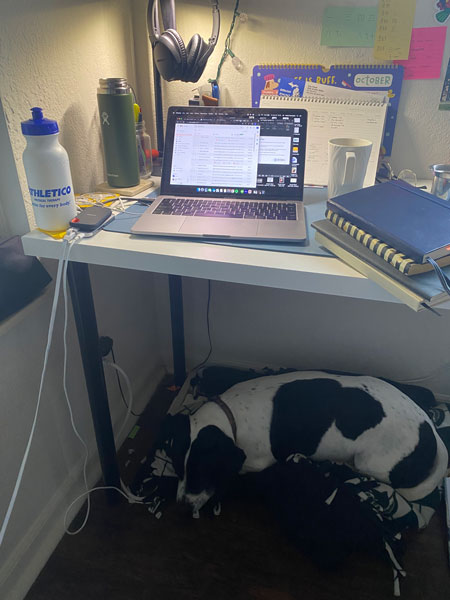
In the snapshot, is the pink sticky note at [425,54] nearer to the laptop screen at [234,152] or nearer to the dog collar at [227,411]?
the laptop screen at [234,152]

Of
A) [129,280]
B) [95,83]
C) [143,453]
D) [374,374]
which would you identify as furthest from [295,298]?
[95,83]

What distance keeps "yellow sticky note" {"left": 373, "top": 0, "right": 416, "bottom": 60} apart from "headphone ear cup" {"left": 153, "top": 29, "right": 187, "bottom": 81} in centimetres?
48

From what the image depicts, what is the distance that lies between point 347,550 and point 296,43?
4.11 feet

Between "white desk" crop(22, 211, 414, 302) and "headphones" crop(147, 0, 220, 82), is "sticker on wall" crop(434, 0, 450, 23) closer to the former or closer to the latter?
"headphones" crop(147, 0, 220, 82)

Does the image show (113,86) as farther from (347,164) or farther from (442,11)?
(442,11)

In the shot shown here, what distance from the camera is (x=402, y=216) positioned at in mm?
731

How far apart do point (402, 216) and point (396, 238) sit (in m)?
0.08

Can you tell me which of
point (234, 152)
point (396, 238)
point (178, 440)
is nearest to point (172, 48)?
point (234, 152)

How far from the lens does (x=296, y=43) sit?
1106mm

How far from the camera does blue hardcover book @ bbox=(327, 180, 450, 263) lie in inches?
25.8

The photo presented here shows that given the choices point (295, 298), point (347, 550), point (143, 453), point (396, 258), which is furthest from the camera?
point (295, 298)

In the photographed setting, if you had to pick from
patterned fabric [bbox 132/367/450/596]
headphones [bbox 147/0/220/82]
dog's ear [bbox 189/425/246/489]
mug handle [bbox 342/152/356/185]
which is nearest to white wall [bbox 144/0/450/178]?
headphones [bbox 147/0/220/82]

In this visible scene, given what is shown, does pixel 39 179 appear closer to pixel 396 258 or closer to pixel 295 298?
pixel 396 258

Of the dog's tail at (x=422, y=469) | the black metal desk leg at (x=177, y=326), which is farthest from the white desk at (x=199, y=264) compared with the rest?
the dog's tail at (x=422, y=469)
